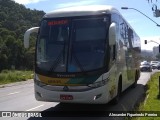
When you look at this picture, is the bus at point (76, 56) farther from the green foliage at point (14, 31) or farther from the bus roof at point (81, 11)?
the green foliage at point (14, 31)

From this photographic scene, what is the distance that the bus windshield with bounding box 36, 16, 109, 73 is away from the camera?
1189 centimetres

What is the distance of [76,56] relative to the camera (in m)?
12.0

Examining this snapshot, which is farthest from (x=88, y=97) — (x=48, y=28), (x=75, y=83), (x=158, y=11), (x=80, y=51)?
(x=158, y=11)

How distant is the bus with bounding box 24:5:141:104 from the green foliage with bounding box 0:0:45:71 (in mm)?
65941

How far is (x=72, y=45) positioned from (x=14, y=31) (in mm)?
77767

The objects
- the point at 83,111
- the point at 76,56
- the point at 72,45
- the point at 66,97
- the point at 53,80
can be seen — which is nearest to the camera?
the point at 66,97

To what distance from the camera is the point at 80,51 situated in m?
12.0

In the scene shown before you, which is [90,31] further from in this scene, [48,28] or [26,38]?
[26,38]

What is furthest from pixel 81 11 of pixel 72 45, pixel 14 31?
pixel 14 31

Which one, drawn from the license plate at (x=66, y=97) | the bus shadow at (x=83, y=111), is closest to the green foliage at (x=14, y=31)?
the bus shadow at (x=83, y=111)

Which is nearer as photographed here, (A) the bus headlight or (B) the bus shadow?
(A) the bus headlight

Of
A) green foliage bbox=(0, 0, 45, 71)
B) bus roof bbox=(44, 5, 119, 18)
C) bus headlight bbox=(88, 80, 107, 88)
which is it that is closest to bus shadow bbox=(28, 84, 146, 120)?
bus headlight bbox=(88, 80, 107, 88)

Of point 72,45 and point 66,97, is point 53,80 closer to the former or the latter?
point 66,97

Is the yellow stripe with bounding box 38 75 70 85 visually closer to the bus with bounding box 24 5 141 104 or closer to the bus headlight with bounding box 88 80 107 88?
the bus with bounding box 24 5 141 104
